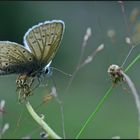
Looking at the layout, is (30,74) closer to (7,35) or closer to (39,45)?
(39,45)

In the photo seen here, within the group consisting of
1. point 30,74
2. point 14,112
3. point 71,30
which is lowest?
point 71,30

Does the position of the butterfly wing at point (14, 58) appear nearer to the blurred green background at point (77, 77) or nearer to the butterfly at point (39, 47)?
the butterfly at point (39, 47)

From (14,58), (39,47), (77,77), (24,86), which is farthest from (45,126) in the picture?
(77,77)

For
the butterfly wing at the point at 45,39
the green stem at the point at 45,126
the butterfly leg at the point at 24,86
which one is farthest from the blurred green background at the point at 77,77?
the green stem at the point at 45,126

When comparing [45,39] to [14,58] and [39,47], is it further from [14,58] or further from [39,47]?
[14,58]

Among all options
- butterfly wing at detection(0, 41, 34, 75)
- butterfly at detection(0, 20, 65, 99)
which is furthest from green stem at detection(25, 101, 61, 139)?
butterfly wing at detection(0, 41, 34, 75)

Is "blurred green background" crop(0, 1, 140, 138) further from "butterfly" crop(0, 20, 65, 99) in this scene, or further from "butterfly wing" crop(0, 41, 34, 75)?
"butterfly" crop(0, 20, 65, 99)

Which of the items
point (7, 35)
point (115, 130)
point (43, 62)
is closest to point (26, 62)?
point (43, 62)
